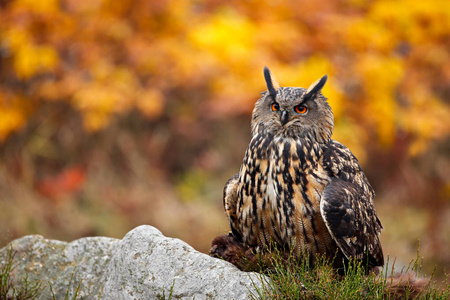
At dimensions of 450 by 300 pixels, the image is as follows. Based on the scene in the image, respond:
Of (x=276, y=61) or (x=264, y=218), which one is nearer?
(x=264, y=218)

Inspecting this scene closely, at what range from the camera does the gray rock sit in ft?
9.60

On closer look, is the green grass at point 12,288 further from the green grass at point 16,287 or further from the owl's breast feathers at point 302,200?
the owl's breast feathers at point 302,200

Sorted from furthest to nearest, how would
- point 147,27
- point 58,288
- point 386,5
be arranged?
point 147,27
point 386,5
point 58,288

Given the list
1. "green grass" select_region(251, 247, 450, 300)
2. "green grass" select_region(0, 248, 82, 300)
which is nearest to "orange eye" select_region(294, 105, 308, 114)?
"green grass" select_region(251, 247, 450, 300)

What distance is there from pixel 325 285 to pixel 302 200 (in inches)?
18.9

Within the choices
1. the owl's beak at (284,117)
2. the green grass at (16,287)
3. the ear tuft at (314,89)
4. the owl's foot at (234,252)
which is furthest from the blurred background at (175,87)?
the owl's beak at (284,117)

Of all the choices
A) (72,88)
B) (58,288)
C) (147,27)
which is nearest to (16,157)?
(72,88)

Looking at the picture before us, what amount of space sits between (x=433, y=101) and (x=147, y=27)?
435 cm

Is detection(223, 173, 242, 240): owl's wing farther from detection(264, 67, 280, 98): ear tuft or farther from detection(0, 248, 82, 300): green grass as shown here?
detection(0, 248, 82, 300): green grass

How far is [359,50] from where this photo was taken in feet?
24.1

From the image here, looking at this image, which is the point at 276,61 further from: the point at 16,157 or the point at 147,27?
the point at 16,157

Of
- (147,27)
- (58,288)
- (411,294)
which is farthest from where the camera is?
(147,27)

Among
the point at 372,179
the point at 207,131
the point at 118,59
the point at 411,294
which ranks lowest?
the point at 411,294

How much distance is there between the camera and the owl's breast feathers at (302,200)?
2.91 meters
